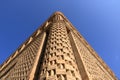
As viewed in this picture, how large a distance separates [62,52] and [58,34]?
2296 millimetres

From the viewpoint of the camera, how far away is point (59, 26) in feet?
36.1

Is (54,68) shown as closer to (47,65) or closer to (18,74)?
(47,65)

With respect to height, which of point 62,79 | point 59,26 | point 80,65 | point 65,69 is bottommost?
point 62,79

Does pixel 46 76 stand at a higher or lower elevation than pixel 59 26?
lower

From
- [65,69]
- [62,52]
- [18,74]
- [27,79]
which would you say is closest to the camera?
[65,69]

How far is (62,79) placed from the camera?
560 centimetres

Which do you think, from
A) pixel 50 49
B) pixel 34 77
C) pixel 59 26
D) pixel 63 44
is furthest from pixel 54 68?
pixel 59 26

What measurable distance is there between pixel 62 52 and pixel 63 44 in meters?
0.91

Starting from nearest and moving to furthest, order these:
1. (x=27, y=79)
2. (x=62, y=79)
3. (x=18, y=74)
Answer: (x=62, y=79) < (x=27, y=79) < (x=18, y=74)

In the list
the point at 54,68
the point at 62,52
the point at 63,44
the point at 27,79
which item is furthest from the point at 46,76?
the point at 63,44

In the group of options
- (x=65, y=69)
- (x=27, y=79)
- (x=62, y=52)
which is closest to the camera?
(x=65, y=69)

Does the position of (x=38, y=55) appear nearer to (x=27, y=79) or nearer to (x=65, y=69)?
(x=27, y=79)

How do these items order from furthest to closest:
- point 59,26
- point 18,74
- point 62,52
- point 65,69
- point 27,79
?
point 59,26, point 18,74, point 62,52, point 27,79, point 65,69

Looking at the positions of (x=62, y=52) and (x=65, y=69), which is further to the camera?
(x=62, y=52)
